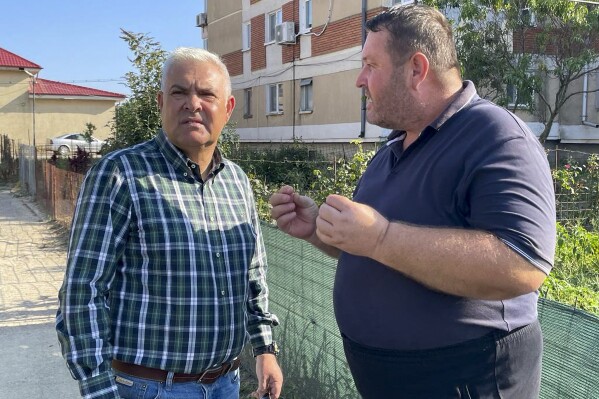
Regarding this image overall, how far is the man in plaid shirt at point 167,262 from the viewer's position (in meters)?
1.96

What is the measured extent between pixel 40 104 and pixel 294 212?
36.3 m

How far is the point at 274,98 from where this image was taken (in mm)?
23406

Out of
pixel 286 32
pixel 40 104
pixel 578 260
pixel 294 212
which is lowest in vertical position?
pixel 578 260

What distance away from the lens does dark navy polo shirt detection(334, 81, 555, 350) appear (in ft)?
5.09

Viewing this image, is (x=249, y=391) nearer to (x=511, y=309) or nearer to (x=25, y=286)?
(x=511, y=309)

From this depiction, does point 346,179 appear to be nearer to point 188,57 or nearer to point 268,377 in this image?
point 268,377

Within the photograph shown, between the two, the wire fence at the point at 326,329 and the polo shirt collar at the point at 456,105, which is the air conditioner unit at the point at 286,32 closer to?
the wire fence at the point at 326,329

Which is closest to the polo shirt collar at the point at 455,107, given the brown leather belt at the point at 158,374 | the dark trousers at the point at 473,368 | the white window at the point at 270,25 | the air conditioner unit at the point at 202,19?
the dark trousers at the point at 473,368

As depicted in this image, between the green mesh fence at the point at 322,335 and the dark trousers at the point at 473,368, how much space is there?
43cm

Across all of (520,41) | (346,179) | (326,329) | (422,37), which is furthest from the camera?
(520,41)

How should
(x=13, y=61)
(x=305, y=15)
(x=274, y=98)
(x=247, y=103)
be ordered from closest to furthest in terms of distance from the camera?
(x=305, y=15), (x=274, y=98), (x=247, y=103), (x=13, y=61)

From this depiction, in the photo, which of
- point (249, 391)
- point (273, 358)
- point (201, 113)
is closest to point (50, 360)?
point (249, 391)

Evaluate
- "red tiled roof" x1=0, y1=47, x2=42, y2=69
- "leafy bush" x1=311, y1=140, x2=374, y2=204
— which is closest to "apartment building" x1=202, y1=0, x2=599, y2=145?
"leafy bush" x1=311, y1=140, x2=374, y2=204

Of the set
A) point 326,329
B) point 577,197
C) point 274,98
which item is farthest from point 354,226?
point 274,98
